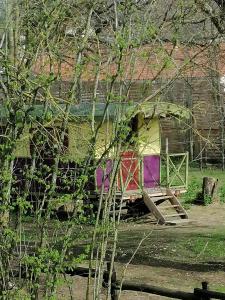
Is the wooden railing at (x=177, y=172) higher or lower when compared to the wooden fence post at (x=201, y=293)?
higher

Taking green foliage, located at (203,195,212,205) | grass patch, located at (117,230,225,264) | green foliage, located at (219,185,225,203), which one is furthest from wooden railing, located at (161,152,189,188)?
grass patch, located at (117,230,225,264)

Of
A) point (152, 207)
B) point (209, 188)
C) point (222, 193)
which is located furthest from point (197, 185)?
point (152, 207)

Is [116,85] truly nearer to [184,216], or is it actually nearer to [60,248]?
[60,248]

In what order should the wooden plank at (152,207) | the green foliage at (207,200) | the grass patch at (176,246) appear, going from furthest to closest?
the green foliage at (207,200) → the wooden plank at (152,207) → the grass patch at (176,246)

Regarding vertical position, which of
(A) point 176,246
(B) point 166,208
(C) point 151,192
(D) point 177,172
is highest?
(D) point 177,172

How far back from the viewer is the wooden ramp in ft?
59.2

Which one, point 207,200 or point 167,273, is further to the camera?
point 207,200

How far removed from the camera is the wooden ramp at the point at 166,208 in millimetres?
18047

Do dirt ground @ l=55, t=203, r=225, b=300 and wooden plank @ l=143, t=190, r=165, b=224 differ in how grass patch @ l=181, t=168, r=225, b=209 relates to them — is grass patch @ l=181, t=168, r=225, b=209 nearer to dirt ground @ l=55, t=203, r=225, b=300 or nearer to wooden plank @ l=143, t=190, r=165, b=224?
wooden plank @ l=143, t=190, r=165, b=224

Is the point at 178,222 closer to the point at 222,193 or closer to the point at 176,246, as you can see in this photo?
the point at 176,246

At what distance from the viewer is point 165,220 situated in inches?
706

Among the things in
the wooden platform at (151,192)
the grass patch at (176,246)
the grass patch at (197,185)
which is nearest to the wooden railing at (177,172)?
the wooden platform at (151,192)

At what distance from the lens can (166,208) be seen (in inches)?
764

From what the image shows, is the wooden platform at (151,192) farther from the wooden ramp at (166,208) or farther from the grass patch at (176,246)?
the grass patch at (176,246)
